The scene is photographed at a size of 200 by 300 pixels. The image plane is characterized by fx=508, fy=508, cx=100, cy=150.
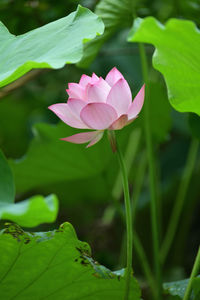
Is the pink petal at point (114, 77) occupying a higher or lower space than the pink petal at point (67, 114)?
higher

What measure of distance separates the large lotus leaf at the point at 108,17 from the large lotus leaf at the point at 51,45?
0.74 ft

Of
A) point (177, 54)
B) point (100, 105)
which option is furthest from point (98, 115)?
point (177, 54)

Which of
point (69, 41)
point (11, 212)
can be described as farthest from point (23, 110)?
point (11, 212)

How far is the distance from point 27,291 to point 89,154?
41cm

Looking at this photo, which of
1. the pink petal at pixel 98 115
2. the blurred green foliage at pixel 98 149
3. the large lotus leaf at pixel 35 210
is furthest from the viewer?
the blurred green foliage at pixel 98 149

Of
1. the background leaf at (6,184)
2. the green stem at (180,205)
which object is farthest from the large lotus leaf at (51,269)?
the green stem at (180,205)

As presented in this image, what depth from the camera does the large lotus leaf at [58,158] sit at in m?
1.05

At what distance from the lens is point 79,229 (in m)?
1.74

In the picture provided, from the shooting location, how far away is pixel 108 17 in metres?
0.99

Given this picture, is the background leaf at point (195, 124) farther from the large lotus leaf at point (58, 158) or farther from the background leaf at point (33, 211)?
the background leaf at point (33, 211)

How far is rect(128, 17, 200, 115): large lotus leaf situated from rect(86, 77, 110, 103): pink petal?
65 millimetres

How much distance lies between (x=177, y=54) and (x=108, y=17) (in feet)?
1.36

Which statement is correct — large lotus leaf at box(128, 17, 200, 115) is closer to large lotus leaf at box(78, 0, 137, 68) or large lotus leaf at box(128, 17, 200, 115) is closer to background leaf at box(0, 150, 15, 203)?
background leaf at box(0, 150, 15, 203)

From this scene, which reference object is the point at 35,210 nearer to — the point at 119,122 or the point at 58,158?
the point at 119,122
